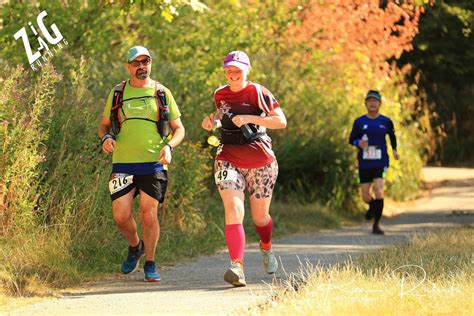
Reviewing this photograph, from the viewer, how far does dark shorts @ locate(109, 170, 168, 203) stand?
9.78 meters

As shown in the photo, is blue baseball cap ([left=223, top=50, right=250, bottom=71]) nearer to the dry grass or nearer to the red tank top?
the red tank top

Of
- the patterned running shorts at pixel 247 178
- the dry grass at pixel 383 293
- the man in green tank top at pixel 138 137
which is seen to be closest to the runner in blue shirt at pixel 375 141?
the dry grass at pixel 383 293

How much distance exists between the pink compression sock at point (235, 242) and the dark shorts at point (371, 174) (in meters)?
6.42

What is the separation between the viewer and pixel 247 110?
9.59 meters

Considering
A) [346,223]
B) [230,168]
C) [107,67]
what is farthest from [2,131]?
[346,223]

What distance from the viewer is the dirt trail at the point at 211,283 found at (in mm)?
8359

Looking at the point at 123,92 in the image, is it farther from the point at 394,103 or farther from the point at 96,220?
the point at 394,103

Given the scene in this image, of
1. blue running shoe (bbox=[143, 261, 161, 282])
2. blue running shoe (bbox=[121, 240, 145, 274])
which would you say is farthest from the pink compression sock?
blue running shoe (bbox=[121, 240, 145, 274])

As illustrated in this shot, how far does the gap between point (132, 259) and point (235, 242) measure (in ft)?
4.34

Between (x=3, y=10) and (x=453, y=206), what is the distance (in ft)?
29.6

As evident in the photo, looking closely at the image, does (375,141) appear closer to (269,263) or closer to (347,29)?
(347,29)

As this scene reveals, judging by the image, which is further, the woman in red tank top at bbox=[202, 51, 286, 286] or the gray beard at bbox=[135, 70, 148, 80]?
the gray beard at bbox=[135, 70, 148, 80]

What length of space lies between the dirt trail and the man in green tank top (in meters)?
0.76

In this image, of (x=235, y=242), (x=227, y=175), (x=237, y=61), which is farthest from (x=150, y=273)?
(x=237, y=61)
